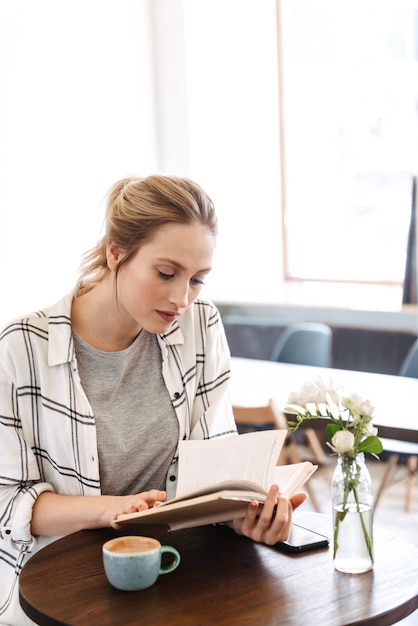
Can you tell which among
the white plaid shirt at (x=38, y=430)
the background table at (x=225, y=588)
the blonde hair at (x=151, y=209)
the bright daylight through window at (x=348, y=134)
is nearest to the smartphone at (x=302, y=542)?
the background table at (x=225, y=588)

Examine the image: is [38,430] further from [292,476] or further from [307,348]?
[307,348]

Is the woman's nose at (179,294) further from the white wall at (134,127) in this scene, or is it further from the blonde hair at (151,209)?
the white wall at (134,127)

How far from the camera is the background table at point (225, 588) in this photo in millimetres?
1288

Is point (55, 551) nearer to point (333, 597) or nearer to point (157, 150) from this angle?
point (333, 597)

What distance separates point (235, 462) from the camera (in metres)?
1.57

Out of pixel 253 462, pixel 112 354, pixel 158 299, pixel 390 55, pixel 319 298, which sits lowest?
pixel 319 298

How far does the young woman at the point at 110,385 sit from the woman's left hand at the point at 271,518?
0.06m

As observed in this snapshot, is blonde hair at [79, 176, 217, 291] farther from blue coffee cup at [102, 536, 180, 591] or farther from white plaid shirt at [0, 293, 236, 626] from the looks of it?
blue coffee cup at [102, 536, 180, 591]

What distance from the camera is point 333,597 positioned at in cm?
134

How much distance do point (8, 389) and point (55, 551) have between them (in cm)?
34

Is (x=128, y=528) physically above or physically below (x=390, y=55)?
below

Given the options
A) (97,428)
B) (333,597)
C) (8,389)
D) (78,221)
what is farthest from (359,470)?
(78,221)

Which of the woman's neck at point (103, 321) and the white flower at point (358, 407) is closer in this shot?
the white flower at point (358, 407)

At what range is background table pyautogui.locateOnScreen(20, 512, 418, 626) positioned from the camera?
1288 millimetres
